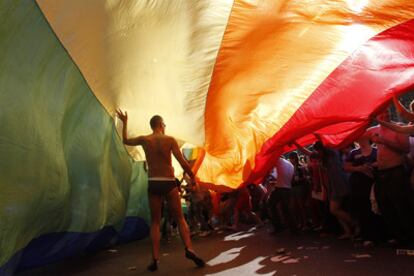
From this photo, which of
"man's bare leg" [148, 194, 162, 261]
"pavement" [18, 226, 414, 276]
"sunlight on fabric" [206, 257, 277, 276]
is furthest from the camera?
"man's bare leg" [148, 194, 162, 261]

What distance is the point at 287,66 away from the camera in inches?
224

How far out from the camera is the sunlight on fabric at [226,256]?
18.8 feet

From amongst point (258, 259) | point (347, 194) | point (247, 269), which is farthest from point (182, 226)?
point (347, 194)

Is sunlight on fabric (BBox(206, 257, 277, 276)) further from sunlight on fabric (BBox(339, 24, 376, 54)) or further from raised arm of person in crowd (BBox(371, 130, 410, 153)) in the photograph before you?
sunlight on fabric (BBox(339, 24, 376, 54))

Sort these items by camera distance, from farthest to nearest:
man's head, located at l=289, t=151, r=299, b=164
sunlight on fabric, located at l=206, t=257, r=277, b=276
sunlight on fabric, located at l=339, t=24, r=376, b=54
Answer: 1. man's head, located at l=289, t=151, r=299, b=164
2. sunlight on fabric, located at l=339, t=24, r=376, b=54
3. sunlight on fabric, located at l=206, t=257, r=277, b=276

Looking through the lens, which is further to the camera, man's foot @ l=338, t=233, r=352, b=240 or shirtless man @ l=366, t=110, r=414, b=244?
man's foot @ l=338, t=233, r=352, b=240

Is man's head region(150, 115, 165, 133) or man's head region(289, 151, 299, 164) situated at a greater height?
man's head region(150, 115, 165, 133)

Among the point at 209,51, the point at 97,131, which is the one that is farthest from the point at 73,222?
the point at 209,51

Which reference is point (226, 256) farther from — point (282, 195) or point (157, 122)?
point (282, 195)

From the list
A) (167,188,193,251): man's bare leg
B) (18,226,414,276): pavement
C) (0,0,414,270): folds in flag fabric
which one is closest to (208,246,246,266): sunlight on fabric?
(18,226,414,276): pavement

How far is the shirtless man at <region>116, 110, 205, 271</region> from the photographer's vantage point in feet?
17.6

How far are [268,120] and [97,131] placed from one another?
89.5 inches

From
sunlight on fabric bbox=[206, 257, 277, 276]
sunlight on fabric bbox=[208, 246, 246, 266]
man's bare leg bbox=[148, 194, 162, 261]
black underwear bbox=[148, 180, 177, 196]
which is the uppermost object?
black underwear bbox=[148, 180, 177, 196]

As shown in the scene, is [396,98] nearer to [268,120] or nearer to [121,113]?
[268,120]
